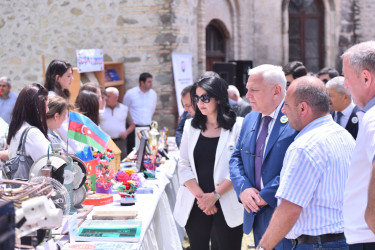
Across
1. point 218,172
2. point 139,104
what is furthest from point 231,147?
point 139,104

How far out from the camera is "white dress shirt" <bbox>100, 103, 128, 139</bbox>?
8039 mm

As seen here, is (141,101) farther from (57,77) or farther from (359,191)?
(359,191)

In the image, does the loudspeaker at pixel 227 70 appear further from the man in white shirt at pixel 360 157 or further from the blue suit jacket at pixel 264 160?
the man in white shirt at pixel 360 157

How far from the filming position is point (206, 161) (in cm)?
410

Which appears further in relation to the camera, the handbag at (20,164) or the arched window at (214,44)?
the arched window at (214,44)

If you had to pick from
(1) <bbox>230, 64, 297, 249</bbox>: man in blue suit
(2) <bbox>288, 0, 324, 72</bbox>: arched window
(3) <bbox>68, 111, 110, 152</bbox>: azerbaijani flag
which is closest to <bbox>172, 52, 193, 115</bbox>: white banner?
(3) <bbox>68, 111, 110, 152</bbox>: azerbaijani flag

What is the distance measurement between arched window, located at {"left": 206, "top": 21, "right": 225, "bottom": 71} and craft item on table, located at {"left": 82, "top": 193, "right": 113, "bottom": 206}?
34.7 ft

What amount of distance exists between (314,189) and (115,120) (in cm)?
578

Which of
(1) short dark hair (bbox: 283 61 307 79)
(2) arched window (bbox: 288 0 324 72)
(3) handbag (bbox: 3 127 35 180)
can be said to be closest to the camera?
(3) handbag (bbox: 3 127 35 180)

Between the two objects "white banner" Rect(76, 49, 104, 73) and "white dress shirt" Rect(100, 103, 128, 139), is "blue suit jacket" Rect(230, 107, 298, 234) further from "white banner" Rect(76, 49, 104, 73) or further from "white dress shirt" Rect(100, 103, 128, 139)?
"white banner" Rect(76, 49, 104, 73)

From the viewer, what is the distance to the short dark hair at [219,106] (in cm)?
410

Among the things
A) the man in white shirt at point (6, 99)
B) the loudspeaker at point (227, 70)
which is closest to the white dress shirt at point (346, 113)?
the man in white shirt at point (6, 99)

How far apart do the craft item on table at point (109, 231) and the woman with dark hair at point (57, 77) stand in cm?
243

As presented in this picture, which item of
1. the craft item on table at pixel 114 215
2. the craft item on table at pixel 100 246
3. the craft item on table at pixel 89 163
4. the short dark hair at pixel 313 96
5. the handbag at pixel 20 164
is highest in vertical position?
the short dark hair at pixel 313 96
